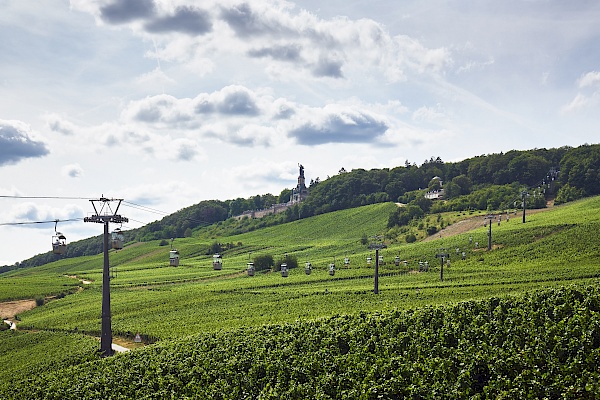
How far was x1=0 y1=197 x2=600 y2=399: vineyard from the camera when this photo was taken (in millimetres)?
23719

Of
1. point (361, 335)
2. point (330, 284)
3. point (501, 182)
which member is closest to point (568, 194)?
point (501, 182)

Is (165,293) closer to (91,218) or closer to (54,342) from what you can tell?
(54,342)

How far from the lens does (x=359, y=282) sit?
7938 cm

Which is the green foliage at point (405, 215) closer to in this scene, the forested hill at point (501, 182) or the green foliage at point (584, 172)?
the forested hill at point (501, 182)

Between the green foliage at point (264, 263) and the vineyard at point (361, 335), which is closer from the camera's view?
the vineyard at point (361, 335)

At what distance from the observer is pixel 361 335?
31562 millimetres

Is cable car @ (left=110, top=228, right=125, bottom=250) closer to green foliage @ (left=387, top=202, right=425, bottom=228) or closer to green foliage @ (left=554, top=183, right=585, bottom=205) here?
green foliage @ (left=387, top=202, right=425, bottom=228)

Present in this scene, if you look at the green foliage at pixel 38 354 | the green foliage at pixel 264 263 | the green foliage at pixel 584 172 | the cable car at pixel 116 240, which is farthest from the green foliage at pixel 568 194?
the cable car at pixel 116 240

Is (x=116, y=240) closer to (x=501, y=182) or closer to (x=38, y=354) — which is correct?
(x=38, y=354)

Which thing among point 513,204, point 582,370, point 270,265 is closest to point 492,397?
point 582,370

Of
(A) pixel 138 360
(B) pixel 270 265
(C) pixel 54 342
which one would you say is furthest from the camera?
(B) pixel 270 265

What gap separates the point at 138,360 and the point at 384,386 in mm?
20470

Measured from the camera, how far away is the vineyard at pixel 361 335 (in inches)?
934

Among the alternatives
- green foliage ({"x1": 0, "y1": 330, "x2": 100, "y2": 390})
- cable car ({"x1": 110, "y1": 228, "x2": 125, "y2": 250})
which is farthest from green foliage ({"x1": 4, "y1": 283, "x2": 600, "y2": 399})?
cable car ({"x1": 110, "y1": 228, "x2": 125, "y2": 250})
